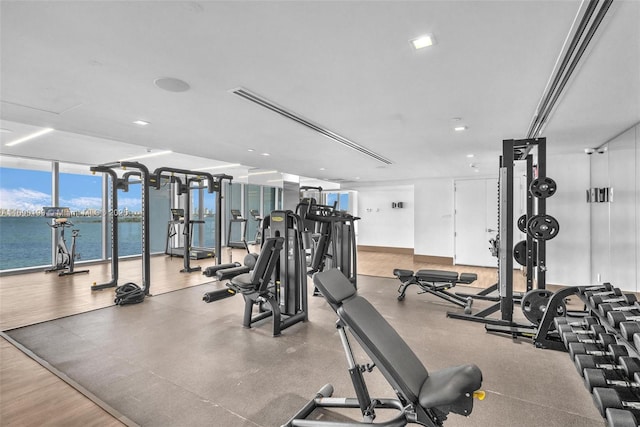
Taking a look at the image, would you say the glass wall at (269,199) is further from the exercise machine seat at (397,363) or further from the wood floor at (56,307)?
the exercise machine seat at (397,363)

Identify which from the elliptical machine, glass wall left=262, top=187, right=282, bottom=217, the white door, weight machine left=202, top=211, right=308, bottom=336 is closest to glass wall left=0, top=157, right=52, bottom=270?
the elliptical machine

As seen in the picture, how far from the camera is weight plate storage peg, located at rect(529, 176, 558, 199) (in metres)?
3.42

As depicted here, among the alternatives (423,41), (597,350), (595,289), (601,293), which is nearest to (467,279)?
(595,289)

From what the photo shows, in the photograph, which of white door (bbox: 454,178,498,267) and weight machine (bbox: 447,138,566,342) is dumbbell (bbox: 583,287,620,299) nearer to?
weight machine (bbox: 447,138,566,342)

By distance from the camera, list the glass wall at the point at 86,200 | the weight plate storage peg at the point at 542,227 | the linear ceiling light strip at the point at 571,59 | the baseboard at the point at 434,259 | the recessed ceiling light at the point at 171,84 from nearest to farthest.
→ the linear ceiling light strip at the point at 571,59
the recessed ceiling light at the point at 171,84
the weight plate storage peg at the point at 542,227
the glass wall at the point at 86,200
the baseboard at the point at 434,259

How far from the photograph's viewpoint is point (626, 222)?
410 cm

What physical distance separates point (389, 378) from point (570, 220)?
5.80 meters

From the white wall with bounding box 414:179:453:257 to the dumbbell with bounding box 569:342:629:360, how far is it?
6491 millimetres

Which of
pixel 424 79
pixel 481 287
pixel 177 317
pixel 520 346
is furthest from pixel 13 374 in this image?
pixel 481 287

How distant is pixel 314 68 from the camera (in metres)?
2.41

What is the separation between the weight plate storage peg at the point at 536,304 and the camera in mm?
3365

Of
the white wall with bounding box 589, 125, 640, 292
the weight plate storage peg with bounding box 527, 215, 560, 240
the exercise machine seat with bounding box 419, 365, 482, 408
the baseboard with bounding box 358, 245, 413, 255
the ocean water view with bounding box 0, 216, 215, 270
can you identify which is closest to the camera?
the exercise machine seat with bounding box 419, 365, 482, 408

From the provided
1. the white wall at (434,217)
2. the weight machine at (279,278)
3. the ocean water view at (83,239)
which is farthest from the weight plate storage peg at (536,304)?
the ocean water view at (83,239)

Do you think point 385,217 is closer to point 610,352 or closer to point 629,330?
point 610,352
